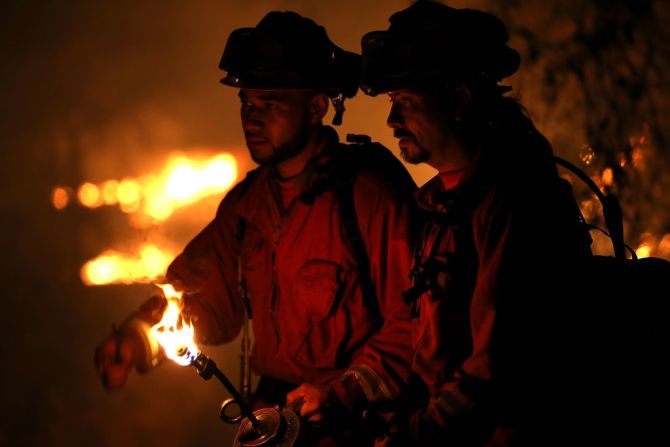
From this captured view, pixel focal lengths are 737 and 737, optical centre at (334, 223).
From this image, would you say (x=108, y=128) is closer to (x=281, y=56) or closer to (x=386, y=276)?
(x=281, y=56)

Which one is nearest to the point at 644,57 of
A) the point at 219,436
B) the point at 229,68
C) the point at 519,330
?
the point at 229,68

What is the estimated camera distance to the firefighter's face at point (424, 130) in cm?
325

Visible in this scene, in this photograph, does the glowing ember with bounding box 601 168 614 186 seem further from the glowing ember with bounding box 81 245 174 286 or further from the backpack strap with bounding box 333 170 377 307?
the glowing ember with bounding box 81 245 174 286

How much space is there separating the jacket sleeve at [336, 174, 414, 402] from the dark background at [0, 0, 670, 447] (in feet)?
4.82

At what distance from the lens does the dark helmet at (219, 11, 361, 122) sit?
12.6 feet

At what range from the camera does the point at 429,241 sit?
3227mm

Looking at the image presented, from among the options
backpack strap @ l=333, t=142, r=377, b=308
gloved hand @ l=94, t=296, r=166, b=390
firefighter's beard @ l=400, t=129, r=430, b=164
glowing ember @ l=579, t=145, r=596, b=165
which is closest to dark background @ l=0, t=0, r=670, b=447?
glowing ember @ l=579, t=145, r=596, b=165

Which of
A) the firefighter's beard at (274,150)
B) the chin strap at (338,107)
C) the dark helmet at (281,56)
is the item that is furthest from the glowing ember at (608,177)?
the firefighter's beard at (274,150)

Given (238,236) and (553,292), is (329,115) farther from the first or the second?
(553,292)

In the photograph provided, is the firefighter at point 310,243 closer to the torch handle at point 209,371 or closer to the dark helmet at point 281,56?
the dark helmet at point 281,56

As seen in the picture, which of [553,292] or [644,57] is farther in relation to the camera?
[644,57]

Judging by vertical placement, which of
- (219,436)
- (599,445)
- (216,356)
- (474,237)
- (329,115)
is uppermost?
(329,115)

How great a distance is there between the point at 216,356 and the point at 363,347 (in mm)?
2307

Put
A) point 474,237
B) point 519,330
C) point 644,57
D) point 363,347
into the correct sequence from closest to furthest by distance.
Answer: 1. point 519,330
2. point 474,237
3. point 363,347
4. point 644,57
